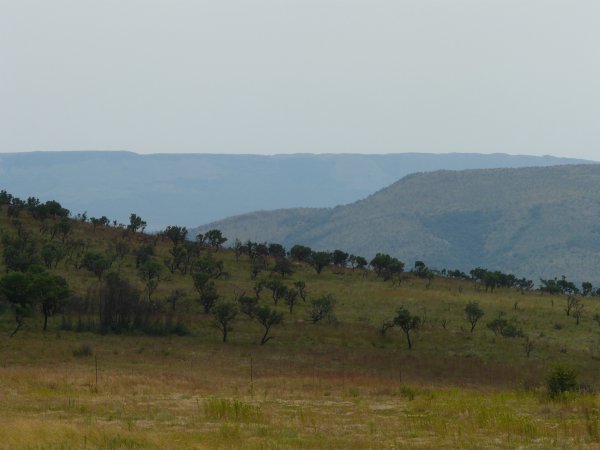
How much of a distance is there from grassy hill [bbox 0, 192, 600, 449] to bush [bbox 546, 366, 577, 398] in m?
0.89

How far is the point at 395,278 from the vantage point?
286 ft

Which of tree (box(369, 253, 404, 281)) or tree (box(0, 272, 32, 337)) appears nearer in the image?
tree (box(0, 272, 32, 337))

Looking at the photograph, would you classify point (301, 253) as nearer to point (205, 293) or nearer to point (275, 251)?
point (275, 251)

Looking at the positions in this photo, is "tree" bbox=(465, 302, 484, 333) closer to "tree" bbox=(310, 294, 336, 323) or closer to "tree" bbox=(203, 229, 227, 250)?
"tree" bbox=(310, 294, 336, 323)

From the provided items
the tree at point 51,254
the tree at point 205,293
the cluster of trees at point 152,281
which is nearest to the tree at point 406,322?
the cluster of trees at point 152,281

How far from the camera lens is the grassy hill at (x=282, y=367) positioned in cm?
1952

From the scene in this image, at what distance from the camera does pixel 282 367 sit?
39469 mm

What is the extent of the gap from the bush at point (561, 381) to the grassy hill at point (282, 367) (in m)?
0.89

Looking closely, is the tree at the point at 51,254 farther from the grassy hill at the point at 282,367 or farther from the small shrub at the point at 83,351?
the small shrub at the point at 83,351

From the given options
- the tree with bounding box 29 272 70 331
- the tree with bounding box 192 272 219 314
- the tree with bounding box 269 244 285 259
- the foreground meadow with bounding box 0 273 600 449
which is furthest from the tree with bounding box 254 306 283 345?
the tree with bounding box 269 244 285 259

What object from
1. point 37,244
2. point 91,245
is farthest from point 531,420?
point 91,245

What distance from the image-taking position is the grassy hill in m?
19.5

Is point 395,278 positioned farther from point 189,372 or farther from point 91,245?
point 189,372

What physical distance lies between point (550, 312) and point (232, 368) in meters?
40.4
